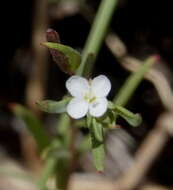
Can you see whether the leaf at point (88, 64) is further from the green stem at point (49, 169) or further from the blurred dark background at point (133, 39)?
the blurred dark background at point (133, 39)

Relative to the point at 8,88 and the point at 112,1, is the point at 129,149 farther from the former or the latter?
the point at 112,1

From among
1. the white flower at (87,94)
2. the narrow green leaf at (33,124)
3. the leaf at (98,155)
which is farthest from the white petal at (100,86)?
the narrow green leaf at (33,124)

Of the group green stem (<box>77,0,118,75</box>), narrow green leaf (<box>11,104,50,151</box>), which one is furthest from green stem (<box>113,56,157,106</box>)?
narrow green leaf (<box>11,104,50,151</box>)

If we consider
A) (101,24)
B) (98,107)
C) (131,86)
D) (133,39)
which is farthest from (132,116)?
(133,39)

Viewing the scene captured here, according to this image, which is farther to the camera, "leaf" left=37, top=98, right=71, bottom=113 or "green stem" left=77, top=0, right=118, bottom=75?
"green stem" left=77, top=0, right=118, bottom=75

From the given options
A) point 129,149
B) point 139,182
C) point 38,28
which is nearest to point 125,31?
point 38,28

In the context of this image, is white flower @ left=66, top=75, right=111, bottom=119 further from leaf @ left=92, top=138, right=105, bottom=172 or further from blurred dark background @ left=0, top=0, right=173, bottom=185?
blurred dark background @ left=0, top=0, right=173, bottom=185

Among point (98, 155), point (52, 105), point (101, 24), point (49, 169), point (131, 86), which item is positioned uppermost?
point (101, 24)

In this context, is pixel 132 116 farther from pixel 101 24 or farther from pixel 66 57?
pixel 101 24
